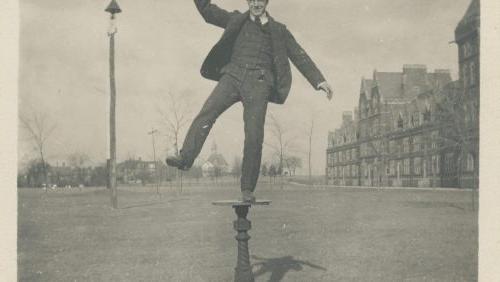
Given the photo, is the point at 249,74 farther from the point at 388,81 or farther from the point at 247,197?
the point at 388,81

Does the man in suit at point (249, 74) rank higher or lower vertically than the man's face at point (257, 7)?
lower

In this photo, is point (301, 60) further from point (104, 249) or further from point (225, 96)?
point (104, 249)

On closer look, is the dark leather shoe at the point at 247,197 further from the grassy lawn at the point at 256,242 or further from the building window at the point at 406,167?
the building window at the point at 406,167

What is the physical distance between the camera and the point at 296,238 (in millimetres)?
7191

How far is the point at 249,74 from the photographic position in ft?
10.5

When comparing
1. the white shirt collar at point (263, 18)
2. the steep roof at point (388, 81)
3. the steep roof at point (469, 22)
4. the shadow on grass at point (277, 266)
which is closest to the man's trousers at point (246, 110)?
the white shirt collar at point (263, 18)

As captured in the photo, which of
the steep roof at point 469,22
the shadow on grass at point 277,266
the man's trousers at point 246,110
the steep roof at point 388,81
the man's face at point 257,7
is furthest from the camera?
the steep roof at point 388,81

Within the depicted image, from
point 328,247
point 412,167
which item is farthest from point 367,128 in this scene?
point 328,247

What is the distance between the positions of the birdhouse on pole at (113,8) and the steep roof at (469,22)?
12.5ft

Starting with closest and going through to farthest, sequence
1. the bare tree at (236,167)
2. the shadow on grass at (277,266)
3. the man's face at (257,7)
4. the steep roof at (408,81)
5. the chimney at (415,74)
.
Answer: the man's face at (257,7), the shadow on grass at (277,266), the bare tree at (236,167), the chimney at (415,74), the steep roof at (408,81)

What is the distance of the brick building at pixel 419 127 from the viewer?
8438 millimetres

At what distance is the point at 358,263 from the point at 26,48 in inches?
172

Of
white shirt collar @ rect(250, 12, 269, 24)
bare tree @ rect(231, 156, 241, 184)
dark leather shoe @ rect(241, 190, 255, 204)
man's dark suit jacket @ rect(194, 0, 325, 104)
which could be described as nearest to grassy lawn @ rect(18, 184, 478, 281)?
bare tree @ rect(231, 156, 241, 184)

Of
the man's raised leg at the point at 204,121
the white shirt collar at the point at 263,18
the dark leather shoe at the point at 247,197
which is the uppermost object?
the white shirt collar at the point at 263,18
